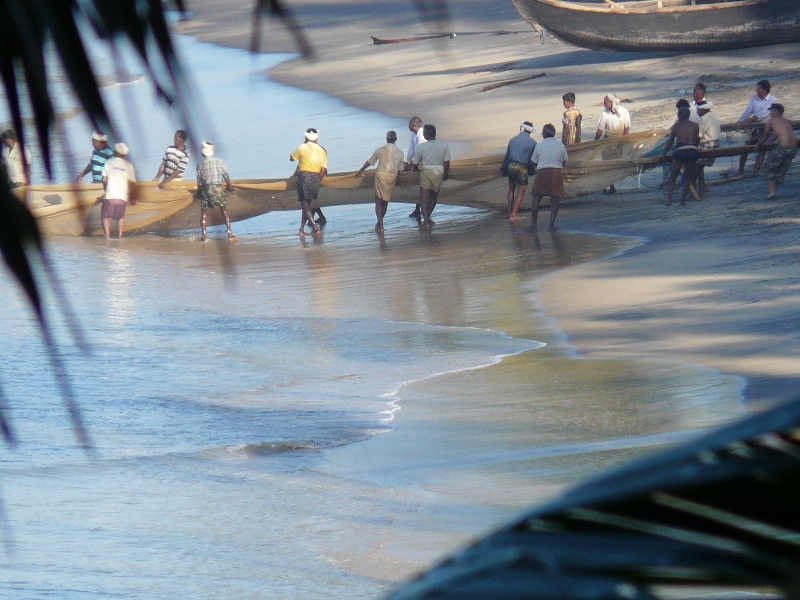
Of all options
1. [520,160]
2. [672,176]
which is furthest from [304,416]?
[672,176]

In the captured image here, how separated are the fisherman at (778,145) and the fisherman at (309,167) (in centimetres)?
629

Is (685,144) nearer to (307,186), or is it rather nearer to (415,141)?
(415,141)

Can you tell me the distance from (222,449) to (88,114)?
7424mm

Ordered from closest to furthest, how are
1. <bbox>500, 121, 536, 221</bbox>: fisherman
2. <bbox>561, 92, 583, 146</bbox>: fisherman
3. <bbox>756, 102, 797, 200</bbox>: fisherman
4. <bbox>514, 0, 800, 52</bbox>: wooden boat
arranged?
<bbox>756, 102, 797, 200</bbox>: fisherman < <bbox>500, 121, 536, 221</bbox>: fisherman < <bbox>561, 92, 583, 146</bbox>: fisherman < <bbox>514, 0, 800, 52</bbox>: wooden boat

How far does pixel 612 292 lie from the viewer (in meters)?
12.1

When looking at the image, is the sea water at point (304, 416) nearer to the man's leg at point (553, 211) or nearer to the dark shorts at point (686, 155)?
the man's leg at point (553, 211)

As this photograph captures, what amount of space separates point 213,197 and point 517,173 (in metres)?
4.58

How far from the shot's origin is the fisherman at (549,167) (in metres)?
15.4

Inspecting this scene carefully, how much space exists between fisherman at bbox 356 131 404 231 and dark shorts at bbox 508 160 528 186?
168 cm

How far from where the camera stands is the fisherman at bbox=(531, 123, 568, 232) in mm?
15391

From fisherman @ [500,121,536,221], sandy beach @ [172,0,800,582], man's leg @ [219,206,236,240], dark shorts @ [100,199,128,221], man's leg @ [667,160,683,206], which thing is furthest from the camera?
man's leg @ [219,206,236,240]

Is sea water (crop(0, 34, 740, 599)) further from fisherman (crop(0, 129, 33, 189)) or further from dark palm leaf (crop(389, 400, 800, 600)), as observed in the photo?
dark palm leaf (crop(389, 400, 800, 600))

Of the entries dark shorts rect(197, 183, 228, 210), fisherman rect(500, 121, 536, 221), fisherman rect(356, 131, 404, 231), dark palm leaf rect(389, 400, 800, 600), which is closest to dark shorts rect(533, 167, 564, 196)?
fisherman rect(500, 121, 536, 221)

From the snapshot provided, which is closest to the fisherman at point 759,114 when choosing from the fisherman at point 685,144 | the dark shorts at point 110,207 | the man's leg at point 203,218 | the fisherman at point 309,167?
the fisherman at point 685,144
